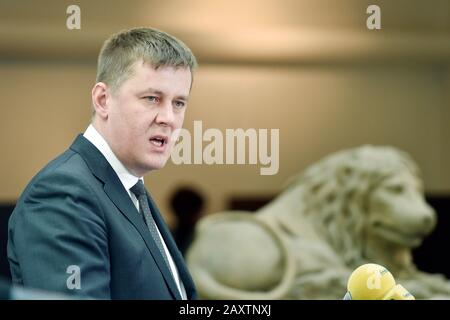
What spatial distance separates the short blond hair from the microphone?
0.48m

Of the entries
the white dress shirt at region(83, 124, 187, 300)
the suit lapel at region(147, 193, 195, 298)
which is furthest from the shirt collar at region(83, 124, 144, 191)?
the suit lapel at region(147, 193, 195, 298)

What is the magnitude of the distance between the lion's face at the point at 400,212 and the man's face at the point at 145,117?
2863 millimetres

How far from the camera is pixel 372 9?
4.72 meters

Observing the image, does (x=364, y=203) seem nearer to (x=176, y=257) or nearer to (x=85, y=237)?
(x=176, y=257)

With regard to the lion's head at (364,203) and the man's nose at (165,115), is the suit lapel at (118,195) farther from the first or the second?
the lion's head at (364,203)

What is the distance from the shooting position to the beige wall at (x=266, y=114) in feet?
14.6

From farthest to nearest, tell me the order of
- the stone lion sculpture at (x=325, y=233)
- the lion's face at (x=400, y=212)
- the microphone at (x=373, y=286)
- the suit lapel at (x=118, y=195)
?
the lion's face at (x=400, y=212)
the stone lion sculpture at (x=325, y=233)
the suit lapel at (x=118, y=195)
the microphone at (x=373, y=286)

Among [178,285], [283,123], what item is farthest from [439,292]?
[178,285]

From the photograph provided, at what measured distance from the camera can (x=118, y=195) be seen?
1827mm

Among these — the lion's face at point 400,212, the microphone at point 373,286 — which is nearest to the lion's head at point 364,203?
the lion's face at point 400,212

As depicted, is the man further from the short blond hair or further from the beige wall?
the beige wall

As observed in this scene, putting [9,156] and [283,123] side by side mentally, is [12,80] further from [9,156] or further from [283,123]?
[283,123]

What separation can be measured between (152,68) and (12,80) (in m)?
2.76
